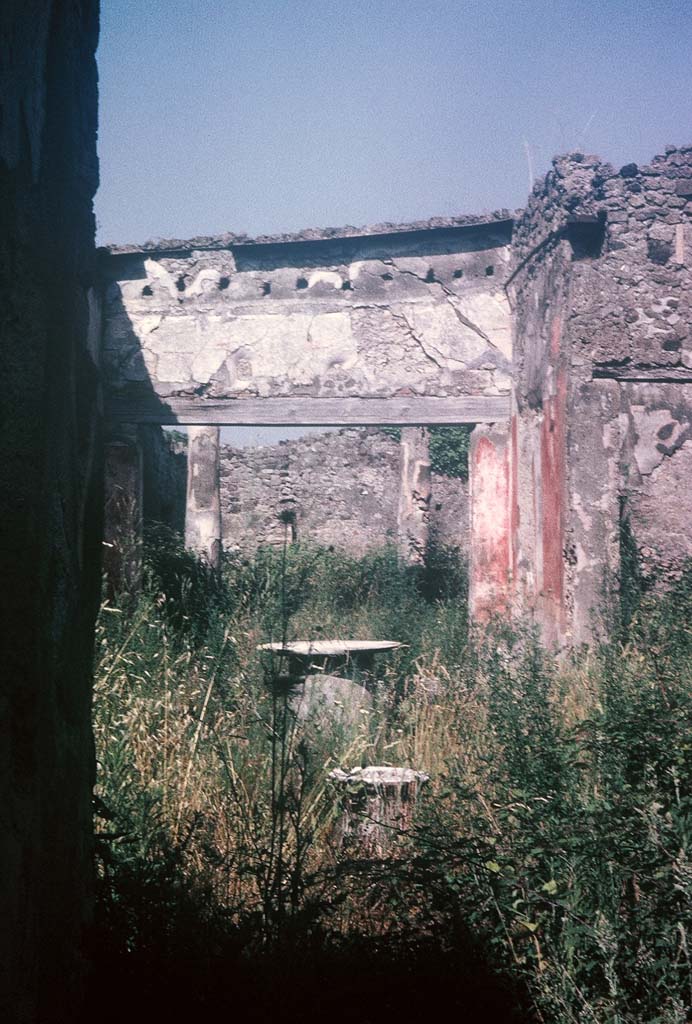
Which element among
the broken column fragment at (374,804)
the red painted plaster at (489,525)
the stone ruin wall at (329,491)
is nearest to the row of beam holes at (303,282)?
the red painted plaster at (489,525)

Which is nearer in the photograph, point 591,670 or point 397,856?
point 397,856

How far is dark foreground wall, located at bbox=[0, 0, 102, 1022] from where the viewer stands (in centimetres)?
146

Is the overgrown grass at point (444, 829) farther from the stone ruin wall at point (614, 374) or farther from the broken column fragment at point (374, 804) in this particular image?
the stone ruin wall at point (614, 374)

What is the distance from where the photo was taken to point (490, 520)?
8266mm

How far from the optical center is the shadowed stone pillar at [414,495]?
47.2 feet

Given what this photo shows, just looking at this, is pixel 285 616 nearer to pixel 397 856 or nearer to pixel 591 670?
pixel 397 856

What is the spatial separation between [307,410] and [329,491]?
9.32 m

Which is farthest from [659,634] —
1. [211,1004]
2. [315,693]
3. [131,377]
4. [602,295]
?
[131,377]

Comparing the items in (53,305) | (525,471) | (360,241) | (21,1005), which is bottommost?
(21,1005)

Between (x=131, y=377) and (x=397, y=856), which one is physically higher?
(x=131, y=377)

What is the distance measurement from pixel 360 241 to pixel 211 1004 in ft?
25.0

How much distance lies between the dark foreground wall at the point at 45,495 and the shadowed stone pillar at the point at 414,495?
1247cm

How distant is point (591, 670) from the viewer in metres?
5.82

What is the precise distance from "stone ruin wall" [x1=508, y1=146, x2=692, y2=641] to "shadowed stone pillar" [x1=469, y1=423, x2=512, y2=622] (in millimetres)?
896
